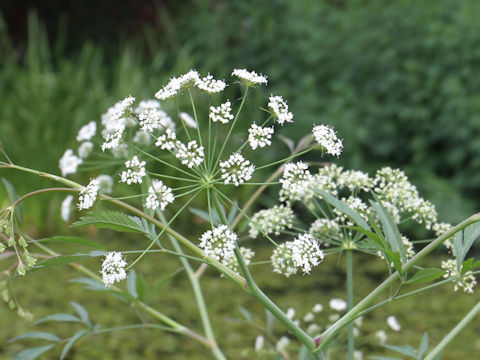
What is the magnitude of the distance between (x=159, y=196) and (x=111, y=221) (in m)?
0.08

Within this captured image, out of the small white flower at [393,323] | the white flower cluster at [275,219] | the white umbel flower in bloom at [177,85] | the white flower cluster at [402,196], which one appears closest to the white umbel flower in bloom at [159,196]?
the white umbel flower in bloom at [177,85]

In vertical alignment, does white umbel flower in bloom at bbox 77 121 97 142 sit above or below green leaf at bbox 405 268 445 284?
above

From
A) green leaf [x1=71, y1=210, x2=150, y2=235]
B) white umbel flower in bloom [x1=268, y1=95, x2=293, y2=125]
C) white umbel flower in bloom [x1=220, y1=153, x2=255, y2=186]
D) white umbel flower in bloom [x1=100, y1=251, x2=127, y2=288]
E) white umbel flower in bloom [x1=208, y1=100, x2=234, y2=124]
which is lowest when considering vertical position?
white umbel flower in bloom [x1=100, y1=251, x2=127, y2=288]

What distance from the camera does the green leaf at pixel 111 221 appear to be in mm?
913

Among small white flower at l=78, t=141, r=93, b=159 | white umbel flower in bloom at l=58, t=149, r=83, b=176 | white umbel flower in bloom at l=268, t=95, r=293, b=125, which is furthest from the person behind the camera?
small white flower at l=78, t=141, r=93, b=159

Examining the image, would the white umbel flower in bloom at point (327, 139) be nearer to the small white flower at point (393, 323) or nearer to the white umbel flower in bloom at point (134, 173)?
the white umbel flower in bloom at point (134, 173)

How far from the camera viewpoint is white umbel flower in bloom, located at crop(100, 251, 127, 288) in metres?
0.88

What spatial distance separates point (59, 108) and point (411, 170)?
92.0 inches

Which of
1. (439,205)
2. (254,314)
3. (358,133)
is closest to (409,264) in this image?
(254,314)

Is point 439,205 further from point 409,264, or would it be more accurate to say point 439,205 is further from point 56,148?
point 409,264

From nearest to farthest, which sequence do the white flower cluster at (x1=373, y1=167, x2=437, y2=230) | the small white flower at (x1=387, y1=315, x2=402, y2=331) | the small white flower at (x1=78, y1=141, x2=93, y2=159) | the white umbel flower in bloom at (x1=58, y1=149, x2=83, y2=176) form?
the white flower cluster at (x1=373, y1=167, x2=437, y2=230), the white umbel flower in bloom at (x1=58, y1=149, x2=83, y2=176), the small white flower at (x1=78, y1=141, x2=93, y2=159), the small white flower at (x1=387, y1=315, x2=402, y2=331)

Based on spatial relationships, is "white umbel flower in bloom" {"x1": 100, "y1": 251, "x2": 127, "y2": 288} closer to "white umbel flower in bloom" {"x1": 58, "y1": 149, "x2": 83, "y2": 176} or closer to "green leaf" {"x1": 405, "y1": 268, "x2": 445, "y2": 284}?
"green leaf" {"x1": 405, "y1": 268, "x2": 445, "y2": 284}

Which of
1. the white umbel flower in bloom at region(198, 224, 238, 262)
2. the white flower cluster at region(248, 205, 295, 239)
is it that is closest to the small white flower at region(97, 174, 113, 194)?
the white flower cluster at region(248, 205, 295, 239)

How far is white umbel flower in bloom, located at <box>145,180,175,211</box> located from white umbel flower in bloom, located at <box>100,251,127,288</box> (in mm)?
85
